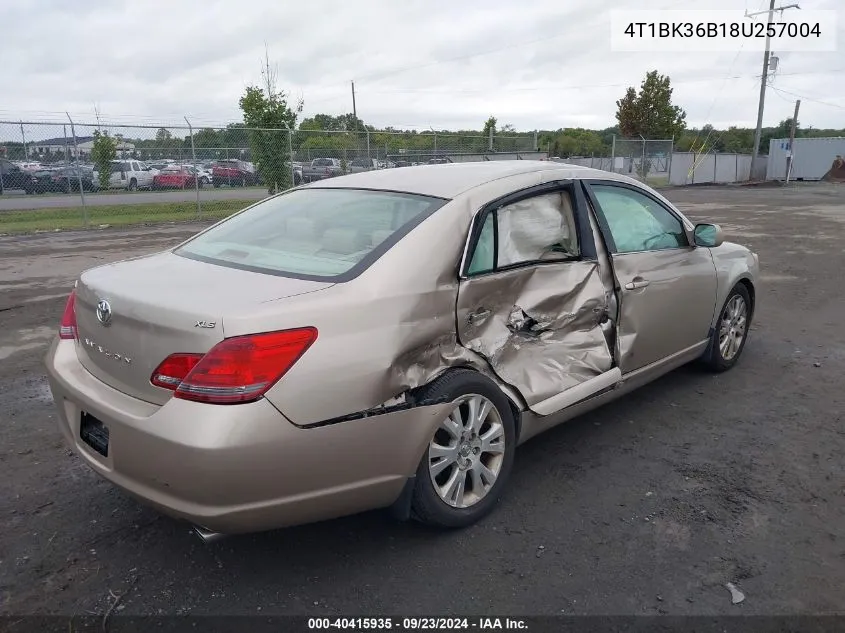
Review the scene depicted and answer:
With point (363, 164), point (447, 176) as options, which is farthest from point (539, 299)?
point (363, 164)

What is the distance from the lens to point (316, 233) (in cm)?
328

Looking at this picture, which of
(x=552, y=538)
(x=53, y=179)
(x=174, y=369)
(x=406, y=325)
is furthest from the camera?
(x=53, y=179)

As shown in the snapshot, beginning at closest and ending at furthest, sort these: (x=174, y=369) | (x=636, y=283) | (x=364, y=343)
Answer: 1. (x=174, y=369)
2. (x=364, y=343)
3. (x=636, y=283)

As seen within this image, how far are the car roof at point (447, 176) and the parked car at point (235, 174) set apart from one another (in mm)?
16698

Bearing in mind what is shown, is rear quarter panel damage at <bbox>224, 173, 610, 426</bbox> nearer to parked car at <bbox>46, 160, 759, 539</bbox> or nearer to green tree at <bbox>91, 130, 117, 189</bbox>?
parked car at <bbox>46, 160, 759, 539</bbox>

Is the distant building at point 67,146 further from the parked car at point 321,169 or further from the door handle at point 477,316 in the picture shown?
the door handle at point 477,316

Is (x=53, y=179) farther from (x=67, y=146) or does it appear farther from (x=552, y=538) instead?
(x=552, y=538)

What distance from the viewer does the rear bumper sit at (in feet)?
7.57

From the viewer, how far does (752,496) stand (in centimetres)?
330

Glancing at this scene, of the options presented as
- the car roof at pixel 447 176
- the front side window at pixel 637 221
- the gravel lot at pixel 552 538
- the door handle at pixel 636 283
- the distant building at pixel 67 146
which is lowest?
the gravel lot at pixel 552 538

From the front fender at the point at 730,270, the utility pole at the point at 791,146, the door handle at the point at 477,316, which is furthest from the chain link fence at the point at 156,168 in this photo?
the utility pole at the point at 791,146

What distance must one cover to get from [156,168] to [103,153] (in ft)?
5.20

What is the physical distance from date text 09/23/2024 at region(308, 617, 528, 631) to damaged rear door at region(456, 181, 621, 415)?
1062mm

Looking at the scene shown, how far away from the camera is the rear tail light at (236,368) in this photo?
2.32 m
